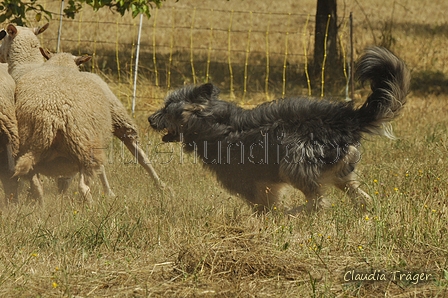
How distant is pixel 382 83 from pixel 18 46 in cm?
381

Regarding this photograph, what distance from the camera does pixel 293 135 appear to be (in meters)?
5.67

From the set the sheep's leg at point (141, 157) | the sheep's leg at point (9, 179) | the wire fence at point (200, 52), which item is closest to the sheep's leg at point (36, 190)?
the sheep's leg at point (9, 179)

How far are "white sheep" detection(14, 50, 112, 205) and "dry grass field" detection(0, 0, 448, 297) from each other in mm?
388

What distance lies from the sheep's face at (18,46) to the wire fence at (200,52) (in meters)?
3.80

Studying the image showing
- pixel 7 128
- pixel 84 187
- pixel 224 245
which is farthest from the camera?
pixel 84 187

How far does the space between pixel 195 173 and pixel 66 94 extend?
2006 millimetres

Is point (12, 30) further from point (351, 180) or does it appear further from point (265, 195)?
point (351, 180)

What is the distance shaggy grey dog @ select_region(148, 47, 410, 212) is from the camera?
5562 mm

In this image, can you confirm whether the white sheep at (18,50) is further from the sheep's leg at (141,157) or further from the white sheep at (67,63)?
the sheep's leg at (141,157)

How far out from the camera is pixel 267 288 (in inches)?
159

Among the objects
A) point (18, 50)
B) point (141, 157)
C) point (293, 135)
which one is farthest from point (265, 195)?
point (18, 50)

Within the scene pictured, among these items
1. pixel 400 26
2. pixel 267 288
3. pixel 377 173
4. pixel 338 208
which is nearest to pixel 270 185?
pixel 338 208

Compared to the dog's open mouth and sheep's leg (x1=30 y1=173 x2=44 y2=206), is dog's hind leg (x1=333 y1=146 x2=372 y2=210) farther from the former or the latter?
sheep's leg (x1=30 y1=173 x2=44 y2=206)

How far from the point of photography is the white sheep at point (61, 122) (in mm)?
5949
